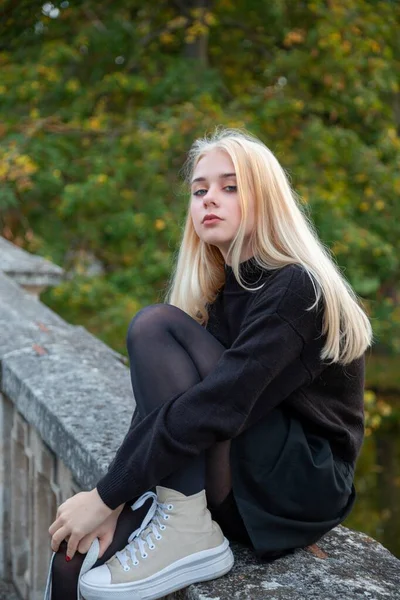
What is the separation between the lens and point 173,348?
1.61 m

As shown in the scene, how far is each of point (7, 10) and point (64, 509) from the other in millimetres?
4207

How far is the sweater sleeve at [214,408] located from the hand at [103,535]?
2.4 inches

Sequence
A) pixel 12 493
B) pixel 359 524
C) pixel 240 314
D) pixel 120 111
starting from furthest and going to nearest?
pixel 359 524
pixel 120 111
pixel 12 493
pixel 240 314

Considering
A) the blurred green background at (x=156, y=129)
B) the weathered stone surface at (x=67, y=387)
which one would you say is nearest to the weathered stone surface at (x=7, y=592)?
the weathered stone surface at (x=67, y=387)

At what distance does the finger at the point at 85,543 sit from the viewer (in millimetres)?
1488

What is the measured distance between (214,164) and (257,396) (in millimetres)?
590

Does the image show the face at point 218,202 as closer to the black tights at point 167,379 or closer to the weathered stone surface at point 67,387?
the black tights at point 167,379

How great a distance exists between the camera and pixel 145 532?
1.50 m

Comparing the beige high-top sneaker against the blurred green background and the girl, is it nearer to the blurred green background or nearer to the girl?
the girl

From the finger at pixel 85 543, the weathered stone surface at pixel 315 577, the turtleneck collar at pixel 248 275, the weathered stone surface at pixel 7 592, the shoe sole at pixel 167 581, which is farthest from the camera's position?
the weathered stone surface at pixel 7 592

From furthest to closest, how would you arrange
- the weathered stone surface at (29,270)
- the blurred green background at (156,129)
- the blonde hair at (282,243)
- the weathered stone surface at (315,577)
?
the blurred green background at (156,129) < the weathered stone surface at (29,270) < the blonde hair at (282,243) < the weathered stone surface at (315,577)

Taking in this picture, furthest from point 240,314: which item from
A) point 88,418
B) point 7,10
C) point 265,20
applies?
point 265,20

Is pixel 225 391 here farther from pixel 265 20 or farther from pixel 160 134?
pixel 265 20

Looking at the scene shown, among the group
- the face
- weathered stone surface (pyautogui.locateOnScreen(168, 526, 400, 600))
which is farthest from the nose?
weathered stone surface (pyautogui.locateOnScreen(168, 526, 400, 600))
